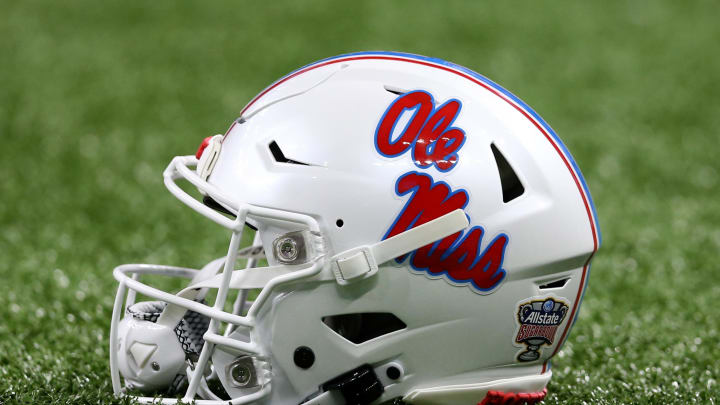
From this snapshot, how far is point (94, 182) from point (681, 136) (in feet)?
11.7

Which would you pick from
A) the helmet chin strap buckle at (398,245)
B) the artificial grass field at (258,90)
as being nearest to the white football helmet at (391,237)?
the helmet chin strap buckle at (398,245)

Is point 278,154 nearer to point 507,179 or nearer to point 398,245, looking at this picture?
point 398,245

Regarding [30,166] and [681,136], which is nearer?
[30,166]

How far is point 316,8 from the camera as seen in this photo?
719cm

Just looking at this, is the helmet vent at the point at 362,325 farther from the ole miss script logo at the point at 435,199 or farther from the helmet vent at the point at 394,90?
the helmet vent at the point at 394,90

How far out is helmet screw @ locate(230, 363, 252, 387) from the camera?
2.00 metres

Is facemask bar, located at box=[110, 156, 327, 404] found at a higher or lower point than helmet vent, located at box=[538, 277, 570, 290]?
higher

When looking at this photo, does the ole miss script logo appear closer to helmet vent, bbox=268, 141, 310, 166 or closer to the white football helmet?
the white football helmet

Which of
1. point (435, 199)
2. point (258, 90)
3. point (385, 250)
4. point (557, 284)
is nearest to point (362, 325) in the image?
point (385, 250)

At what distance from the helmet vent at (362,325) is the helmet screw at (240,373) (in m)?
0.23

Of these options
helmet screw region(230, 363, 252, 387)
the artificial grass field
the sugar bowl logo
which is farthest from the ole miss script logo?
the artificial grass field

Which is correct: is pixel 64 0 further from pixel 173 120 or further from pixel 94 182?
pixel 94 182

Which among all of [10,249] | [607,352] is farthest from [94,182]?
[607,352]

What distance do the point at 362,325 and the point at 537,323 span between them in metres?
0.42
